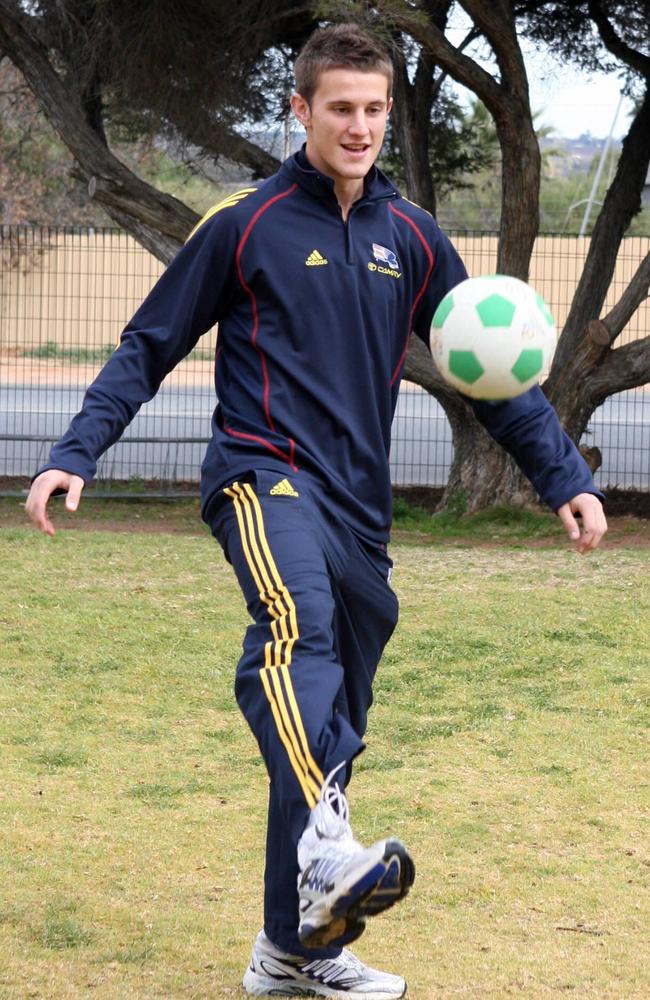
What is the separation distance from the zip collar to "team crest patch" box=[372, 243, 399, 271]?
Answer: 0.42ft

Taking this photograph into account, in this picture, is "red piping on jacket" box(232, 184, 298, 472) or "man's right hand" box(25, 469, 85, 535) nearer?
"man's right hand" box(25, 469, 85, 535)

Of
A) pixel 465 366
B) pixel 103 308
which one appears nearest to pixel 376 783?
pixel 465 366

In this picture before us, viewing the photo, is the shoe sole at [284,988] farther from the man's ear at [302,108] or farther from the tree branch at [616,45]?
the tree branch at [616,45]

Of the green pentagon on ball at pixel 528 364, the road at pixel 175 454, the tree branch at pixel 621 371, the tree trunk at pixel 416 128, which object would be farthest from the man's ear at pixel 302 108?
the road at pixel 175 454

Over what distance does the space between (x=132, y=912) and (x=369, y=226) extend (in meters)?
2.20

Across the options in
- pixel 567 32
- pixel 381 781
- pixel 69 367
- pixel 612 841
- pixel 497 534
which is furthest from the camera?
pixel 69 367

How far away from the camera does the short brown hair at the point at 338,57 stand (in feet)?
11.4

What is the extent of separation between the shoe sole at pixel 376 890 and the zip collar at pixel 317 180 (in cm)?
172

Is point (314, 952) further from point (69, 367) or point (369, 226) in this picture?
point (69, 367)

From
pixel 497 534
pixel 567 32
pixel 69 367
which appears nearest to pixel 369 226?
pixel 497 534

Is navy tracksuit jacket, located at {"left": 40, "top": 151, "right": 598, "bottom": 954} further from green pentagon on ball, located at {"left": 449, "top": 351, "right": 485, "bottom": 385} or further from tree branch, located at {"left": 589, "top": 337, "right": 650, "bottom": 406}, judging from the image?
tree branch, located at {"left": 589, "top": 337, "right": 650, "bottom": 406}

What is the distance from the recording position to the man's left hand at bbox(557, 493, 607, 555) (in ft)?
11.6

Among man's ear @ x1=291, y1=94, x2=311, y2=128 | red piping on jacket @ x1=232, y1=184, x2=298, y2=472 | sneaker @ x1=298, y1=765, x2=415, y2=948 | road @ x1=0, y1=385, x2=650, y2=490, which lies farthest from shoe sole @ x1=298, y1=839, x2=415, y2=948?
road @ x1=0, y1=385, x2=650, y2=490

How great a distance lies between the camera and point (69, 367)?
17000mm
